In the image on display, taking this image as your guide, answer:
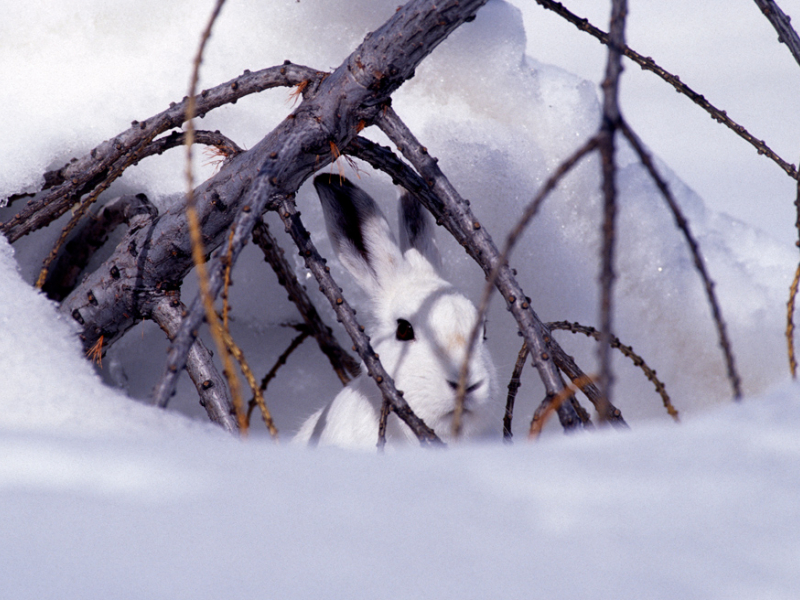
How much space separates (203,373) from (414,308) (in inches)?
24.5

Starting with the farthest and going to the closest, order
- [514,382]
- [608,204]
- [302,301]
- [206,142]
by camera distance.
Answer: [302,301] → [206,142] → [514,382] → [608,204]

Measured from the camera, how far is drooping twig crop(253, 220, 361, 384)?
1755 mm

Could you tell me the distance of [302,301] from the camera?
1.88 m

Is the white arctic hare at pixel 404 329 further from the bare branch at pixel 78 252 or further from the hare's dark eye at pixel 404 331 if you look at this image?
the bare branch at pixel 78 252

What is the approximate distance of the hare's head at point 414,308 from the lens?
1589mm

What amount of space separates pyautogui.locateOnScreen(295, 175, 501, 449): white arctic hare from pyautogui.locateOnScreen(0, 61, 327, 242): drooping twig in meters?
0.33

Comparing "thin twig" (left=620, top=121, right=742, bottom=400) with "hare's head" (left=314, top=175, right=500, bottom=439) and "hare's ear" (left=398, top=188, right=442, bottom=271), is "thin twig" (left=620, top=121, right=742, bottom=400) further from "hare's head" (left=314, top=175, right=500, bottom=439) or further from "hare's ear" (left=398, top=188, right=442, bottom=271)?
"hare's ear" (left=398, top=188, right=442, bottom=271)

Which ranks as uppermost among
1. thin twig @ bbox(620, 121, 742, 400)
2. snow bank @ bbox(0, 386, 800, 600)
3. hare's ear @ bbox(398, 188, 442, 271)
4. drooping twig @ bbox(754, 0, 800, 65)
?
drooping twig @ bbox(754, 0, 800, 65)

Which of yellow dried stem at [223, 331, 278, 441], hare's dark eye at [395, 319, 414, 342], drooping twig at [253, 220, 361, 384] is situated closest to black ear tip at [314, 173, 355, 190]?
drooping twig at [253, 220, 361, 384]

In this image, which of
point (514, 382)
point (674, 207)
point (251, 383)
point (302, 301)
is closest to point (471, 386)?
point (514, 382)

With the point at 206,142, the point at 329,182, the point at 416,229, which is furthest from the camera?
the point at 416,229

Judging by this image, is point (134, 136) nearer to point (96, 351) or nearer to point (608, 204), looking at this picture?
point (96, 351)

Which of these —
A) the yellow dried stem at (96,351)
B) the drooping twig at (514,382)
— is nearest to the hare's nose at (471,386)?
the drooping twig at (514,382)

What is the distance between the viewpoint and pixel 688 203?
2656mm
